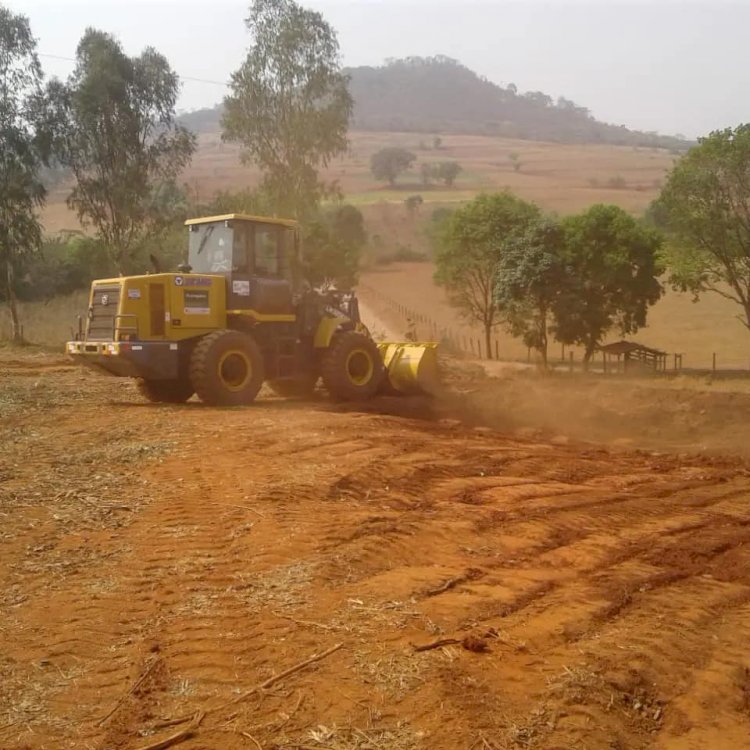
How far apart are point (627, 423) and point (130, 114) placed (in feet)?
76.0

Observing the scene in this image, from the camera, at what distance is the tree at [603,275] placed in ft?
96.7

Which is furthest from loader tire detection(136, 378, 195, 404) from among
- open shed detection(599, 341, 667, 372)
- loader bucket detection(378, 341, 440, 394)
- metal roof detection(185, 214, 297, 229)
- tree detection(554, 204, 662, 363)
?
open shed detection(599, 341, 667, 372)

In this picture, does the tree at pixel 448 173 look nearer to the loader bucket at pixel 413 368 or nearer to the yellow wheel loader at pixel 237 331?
the loader bucket at pixel 413 368

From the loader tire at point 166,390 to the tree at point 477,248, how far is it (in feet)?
60.7

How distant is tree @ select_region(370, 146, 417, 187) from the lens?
413 ft

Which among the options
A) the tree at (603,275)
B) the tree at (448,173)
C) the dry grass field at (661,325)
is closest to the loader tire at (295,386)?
the tree at (603,275)

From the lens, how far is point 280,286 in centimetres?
1490

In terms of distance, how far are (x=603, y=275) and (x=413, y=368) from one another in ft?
52.3

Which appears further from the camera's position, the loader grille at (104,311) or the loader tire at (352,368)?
the loader tire at (352,368)

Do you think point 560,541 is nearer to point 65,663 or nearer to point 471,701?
point 471,701

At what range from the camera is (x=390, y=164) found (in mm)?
125812

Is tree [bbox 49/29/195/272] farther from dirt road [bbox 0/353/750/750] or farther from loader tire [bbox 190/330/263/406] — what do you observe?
dirt road [bbox 0/353/750/750]

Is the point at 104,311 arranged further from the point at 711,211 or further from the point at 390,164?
the point at 390,164

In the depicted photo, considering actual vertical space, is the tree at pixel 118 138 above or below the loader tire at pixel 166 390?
above
